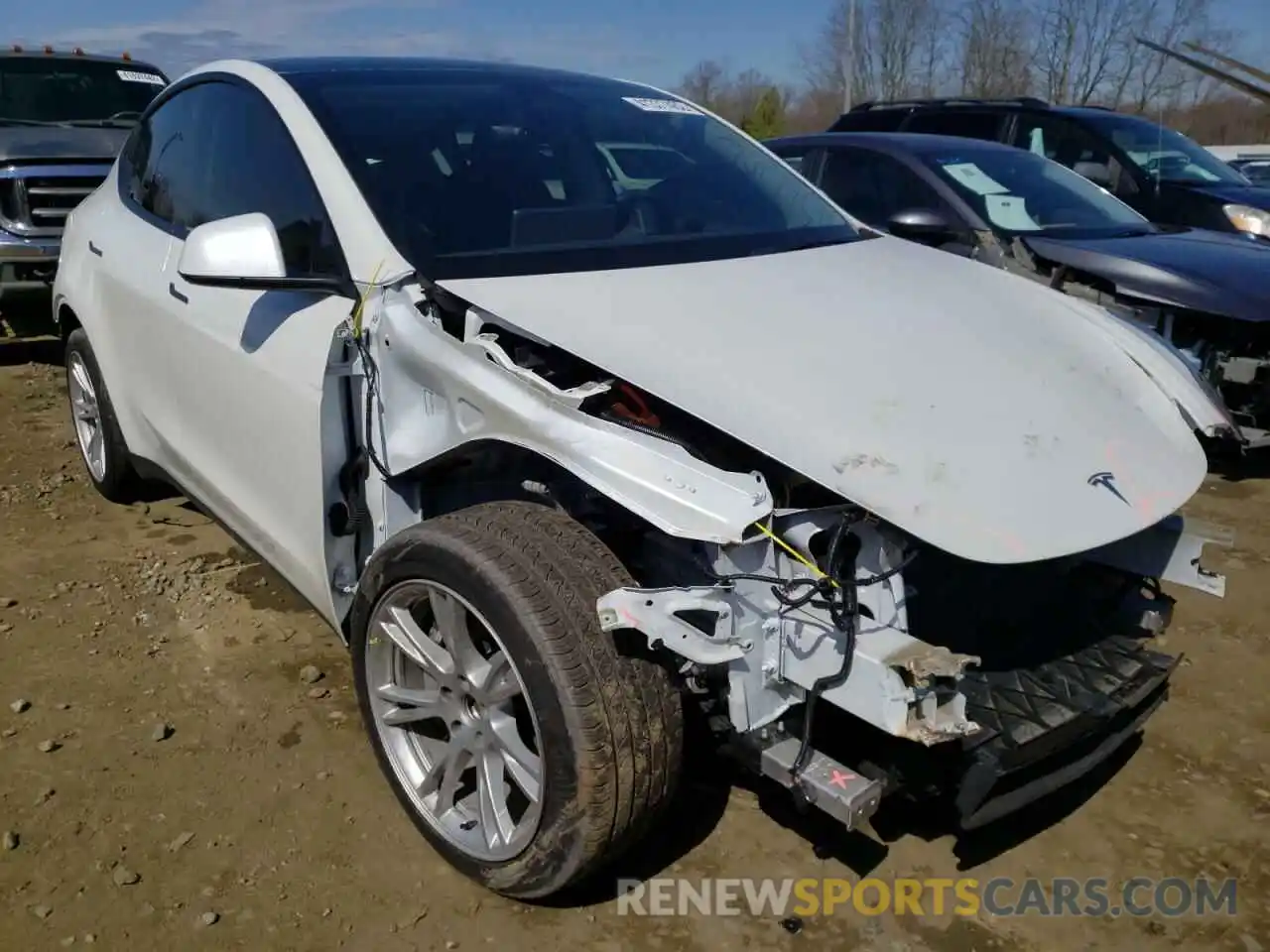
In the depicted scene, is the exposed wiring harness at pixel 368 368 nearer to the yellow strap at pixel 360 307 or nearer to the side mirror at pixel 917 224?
the yellow strap at pixel 360 307

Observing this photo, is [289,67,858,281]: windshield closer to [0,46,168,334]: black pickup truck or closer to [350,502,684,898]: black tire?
[350,502,684,898]: black tire

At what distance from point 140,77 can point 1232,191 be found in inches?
335

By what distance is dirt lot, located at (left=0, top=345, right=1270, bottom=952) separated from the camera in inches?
96.0

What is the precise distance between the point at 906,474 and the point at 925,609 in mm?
407

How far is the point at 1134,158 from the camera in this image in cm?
794

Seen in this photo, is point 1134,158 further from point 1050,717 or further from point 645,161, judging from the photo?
point 1050,717

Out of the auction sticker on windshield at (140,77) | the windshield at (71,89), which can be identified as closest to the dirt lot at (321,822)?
the windshield at (71,89)

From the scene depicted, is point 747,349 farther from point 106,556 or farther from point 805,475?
point 106,556

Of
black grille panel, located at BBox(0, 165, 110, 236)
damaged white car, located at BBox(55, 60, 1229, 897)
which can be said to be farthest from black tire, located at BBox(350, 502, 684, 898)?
black grille panel, located at BBox(0, 165, 110, 236)

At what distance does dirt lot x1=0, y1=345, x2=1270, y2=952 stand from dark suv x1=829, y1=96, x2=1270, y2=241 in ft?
15.5

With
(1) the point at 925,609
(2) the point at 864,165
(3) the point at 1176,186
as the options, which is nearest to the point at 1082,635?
(1) the point at 925,609

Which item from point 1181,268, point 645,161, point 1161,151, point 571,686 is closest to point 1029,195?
point 1181,268

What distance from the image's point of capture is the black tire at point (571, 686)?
7.02ft

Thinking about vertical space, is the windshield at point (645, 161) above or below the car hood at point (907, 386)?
above
